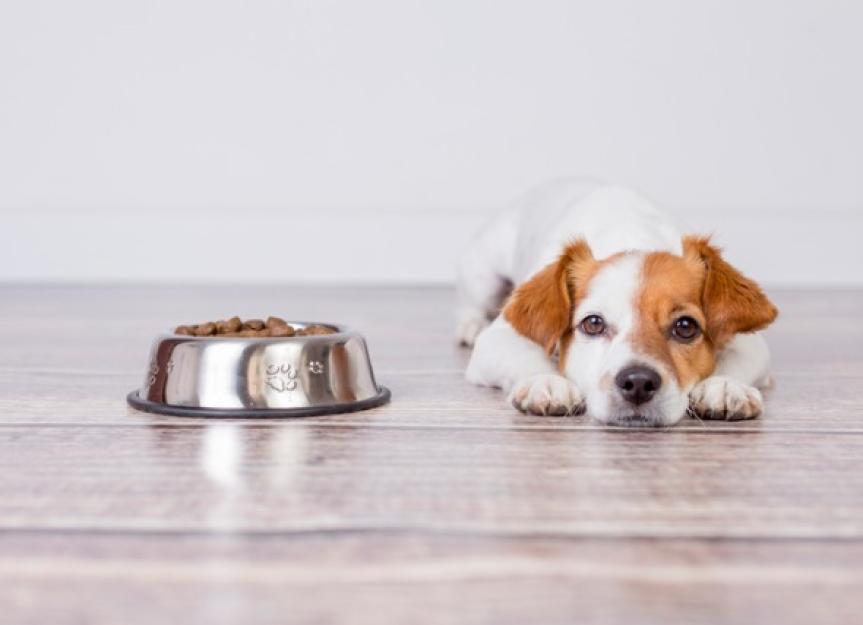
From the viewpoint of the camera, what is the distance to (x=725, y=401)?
186 cm

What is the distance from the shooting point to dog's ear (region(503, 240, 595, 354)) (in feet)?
6.80

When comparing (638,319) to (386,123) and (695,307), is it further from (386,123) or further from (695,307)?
(386,123)

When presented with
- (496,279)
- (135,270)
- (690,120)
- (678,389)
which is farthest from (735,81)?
(678,389)

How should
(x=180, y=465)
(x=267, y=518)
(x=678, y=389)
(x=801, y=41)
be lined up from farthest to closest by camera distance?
(x=801, y=41)
(x=678, y=389)
(x=180, y=465)
(x=267, y=518)

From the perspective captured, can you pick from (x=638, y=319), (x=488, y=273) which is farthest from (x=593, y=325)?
(x=488, y=273)

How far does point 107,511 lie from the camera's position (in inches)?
47.8

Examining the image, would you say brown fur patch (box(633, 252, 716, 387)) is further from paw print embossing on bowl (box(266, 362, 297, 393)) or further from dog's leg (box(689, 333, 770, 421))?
paw print embossing on bowl (box(266, 362, 297, 393))

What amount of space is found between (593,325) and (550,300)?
116mm

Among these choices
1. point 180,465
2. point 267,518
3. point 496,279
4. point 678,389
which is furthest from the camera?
point 496,279

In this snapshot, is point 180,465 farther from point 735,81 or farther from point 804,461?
point 735,81

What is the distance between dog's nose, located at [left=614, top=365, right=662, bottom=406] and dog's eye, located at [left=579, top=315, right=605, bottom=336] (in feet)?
0.67

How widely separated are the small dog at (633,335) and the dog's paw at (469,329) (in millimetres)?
728

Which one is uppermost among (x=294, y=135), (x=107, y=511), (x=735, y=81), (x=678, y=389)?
(x=735, y=81)

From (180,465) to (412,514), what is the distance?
40 centimetres
